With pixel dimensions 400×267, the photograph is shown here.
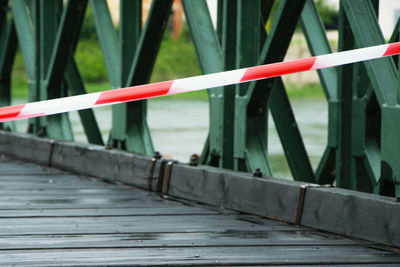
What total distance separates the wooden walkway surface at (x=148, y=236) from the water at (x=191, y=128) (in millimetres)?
6389

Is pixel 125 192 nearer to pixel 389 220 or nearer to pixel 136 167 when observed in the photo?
pixel 136 167

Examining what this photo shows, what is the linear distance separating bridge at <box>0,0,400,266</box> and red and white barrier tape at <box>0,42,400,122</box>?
0.97 ft

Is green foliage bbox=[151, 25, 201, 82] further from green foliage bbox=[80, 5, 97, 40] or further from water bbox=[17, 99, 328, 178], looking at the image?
green foliage bbox=[80, 5, 97, 40]

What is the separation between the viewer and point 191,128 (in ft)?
69.3

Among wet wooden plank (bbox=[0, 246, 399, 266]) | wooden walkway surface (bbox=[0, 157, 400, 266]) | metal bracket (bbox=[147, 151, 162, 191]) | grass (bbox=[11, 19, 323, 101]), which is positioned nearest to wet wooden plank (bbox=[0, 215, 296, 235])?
wooden walkway surface (bbox=[0, 157, 400, 266])

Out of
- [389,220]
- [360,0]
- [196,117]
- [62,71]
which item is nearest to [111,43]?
[62,71]

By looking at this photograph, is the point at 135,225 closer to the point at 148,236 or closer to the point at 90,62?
the point at 148,236

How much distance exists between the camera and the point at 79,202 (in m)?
5.81

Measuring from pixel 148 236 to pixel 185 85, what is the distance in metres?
0.91

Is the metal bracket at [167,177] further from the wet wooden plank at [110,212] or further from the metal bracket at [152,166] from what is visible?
the wet wooden plank at [110,212]

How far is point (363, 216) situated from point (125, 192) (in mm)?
2298

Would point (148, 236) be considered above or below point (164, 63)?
below

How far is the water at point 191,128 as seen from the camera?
Result: 16297mm

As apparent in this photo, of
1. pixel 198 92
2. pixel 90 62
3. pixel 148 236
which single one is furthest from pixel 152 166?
pixel 198 92
